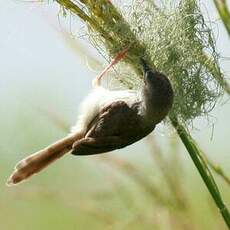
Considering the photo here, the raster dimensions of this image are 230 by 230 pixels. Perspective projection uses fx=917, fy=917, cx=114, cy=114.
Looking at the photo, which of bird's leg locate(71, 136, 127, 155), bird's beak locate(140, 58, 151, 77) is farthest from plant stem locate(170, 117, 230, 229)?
bird's leg locate(71, 136, 127, 155)

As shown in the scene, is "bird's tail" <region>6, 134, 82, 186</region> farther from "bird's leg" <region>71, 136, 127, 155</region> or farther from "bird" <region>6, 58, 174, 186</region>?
"bird's leg" <region>71, 136, 127, 155</region>

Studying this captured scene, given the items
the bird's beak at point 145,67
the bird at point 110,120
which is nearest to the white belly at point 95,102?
the bird at point 110,120

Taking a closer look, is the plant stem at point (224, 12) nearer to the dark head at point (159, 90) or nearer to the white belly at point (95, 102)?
the dark head at point (159, 90)

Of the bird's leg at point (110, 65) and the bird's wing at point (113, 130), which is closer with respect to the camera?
the bird's leg at point (110, 65)

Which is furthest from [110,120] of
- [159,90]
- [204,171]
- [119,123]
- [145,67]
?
[204,171]

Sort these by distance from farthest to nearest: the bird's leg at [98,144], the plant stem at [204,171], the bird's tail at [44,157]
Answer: the bird's tail at [44,157]
the bird's leg at [98,144]
the plant stem at [204,171]

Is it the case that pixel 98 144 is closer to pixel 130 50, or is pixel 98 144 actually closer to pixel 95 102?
pixel 95 102
